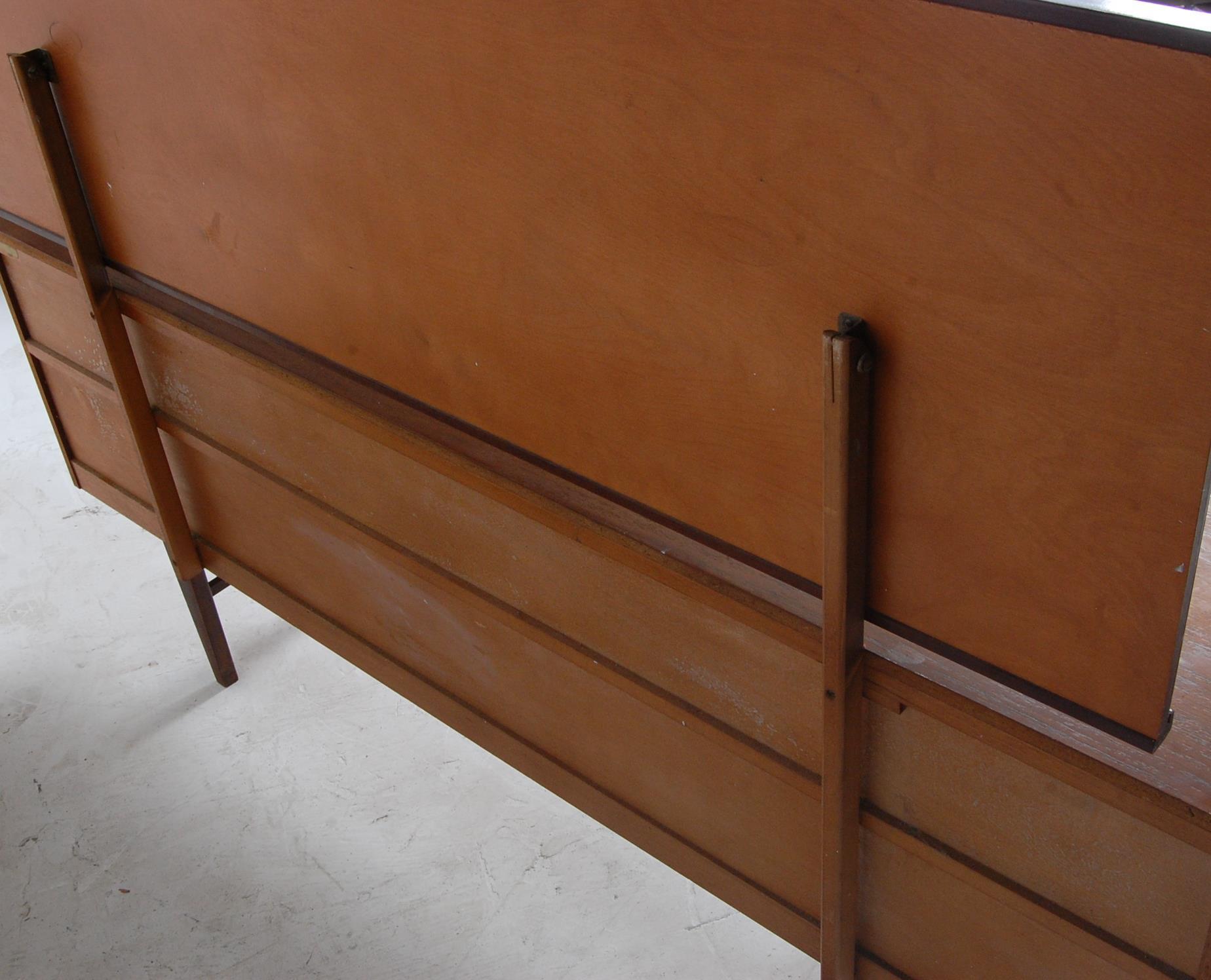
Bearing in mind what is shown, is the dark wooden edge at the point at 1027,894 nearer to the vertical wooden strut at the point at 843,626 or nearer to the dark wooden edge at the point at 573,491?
the vertical wooden strut at the point at 843,626

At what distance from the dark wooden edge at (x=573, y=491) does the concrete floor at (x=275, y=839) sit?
3.46 feet

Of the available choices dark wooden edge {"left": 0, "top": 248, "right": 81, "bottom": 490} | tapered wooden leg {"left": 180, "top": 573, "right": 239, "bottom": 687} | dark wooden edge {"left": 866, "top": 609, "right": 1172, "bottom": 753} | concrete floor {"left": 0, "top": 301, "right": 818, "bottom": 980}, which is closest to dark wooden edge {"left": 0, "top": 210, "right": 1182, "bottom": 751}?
dark wooden edge {"left": 866, "top": 609, "right": 1172, "bottom": 753}

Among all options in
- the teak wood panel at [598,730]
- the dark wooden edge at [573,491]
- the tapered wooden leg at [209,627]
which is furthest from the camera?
the tapered wooden leg at [209,627]

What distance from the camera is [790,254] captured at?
1.21 meters

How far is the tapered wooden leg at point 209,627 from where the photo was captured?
2.82 meters

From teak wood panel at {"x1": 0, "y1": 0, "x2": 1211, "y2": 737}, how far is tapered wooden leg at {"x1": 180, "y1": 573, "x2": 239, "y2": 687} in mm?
1189

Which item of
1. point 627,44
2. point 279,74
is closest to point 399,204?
point 279,74

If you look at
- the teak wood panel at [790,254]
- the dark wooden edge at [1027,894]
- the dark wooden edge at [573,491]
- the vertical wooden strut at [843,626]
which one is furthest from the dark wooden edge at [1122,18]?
the dark wooden edge at [1027,894]

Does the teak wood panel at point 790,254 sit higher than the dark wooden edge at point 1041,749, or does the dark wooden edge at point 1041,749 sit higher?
the teak wood panel at point 790,254

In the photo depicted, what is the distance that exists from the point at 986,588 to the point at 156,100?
4.84 feet

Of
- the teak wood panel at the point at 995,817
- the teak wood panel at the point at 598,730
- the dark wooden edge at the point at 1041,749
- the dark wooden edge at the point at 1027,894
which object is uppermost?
the dark wooden edge at the point at 1041,749

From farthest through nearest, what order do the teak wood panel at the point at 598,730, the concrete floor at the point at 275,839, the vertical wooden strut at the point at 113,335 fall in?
the concrete floor at the point at 275,839 < the vertical wooden strut at the point at 113,335 < the teak wood panel at the point at 598,730

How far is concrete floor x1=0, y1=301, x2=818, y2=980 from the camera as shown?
92.1 inches

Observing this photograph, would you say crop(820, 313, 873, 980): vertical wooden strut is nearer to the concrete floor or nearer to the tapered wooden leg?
the concrete floor
